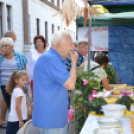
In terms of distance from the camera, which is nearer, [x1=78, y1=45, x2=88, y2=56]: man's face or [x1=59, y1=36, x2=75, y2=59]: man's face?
[x1=59, y1=36, x2=75, y2=59]: man's face

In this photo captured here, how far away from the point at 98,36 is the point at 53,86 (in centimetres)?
415

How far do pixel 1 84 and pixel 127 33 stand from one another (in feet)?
9.64

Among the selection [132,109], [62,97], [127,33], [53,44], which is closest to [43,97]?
[62,97]

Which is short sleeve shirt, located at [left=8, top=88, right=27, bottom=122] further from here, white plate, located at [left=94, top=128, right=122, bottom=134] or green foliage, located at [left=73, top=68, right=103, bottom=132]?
white plate, located at [left=94, top=128, right=122, bottom=134]

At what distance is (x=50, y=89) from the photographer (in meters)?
2.13

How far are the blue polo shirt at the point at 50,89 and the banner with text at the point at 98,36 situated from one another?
395 centimetres

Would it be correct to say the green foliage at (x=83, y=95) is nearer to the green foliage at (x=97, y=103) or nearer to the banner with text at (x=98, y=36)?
the green foliage at (x=97, y=103)

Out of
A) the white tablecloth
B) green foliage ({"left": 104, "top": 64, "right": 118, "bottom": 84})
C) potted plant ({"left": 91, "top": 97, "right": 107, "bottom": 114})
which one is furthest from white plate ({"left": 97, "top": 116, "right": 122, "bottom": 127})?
green foliage ({"left": 104, "top": 64, "right": 118, "bottom": 84})

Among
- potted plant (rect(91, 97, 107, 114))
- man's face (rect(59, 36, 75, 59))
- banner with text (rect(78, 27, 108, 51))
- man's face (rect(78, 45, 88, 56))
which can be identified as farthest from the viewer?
banner with text (rect(78, 27, 108, 51))

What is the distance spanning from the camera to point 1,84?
13.8 ft

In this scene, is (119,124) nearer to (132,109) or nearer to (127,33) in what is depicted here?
(132,109)

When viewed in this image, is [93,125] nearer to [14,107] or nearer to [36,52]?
[14,107]

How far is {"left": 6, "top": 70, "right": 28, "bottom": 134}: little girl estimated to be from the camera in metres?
3.41

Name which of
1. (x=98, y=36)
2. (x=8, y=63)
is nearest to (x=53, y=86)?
(x=8, y=63)
